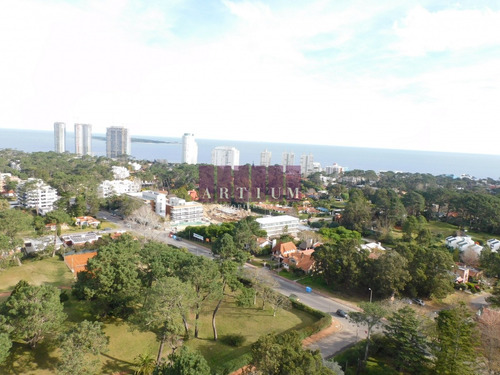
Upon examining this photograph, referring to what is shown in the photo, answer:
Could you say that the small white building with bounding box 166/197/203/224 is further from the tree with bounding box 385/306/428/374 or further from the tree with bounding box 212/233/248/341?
the tree with bounding box 385/306/428/374

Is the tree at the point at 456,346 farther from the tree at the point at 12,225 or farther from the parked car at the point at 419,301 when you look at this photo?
the tree at the point at 12,225

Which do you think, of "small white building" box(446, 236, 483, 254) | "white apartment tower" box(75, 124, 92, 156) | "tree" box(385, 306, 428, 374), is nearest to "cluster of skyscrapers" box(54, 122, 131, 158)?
"white apartment tower" box(75, 124, 92, 156)

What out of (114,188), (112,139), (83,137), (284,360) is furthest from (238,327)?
(83,137)

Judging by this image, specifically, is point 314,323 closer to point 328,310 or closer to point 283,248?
point 328,310

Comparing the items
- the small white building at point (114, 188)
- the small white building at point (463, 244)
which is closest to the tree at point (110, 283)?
the small white building at point (463, 244)

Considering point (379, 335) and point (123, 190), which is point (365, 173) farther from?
point (379, 335)
